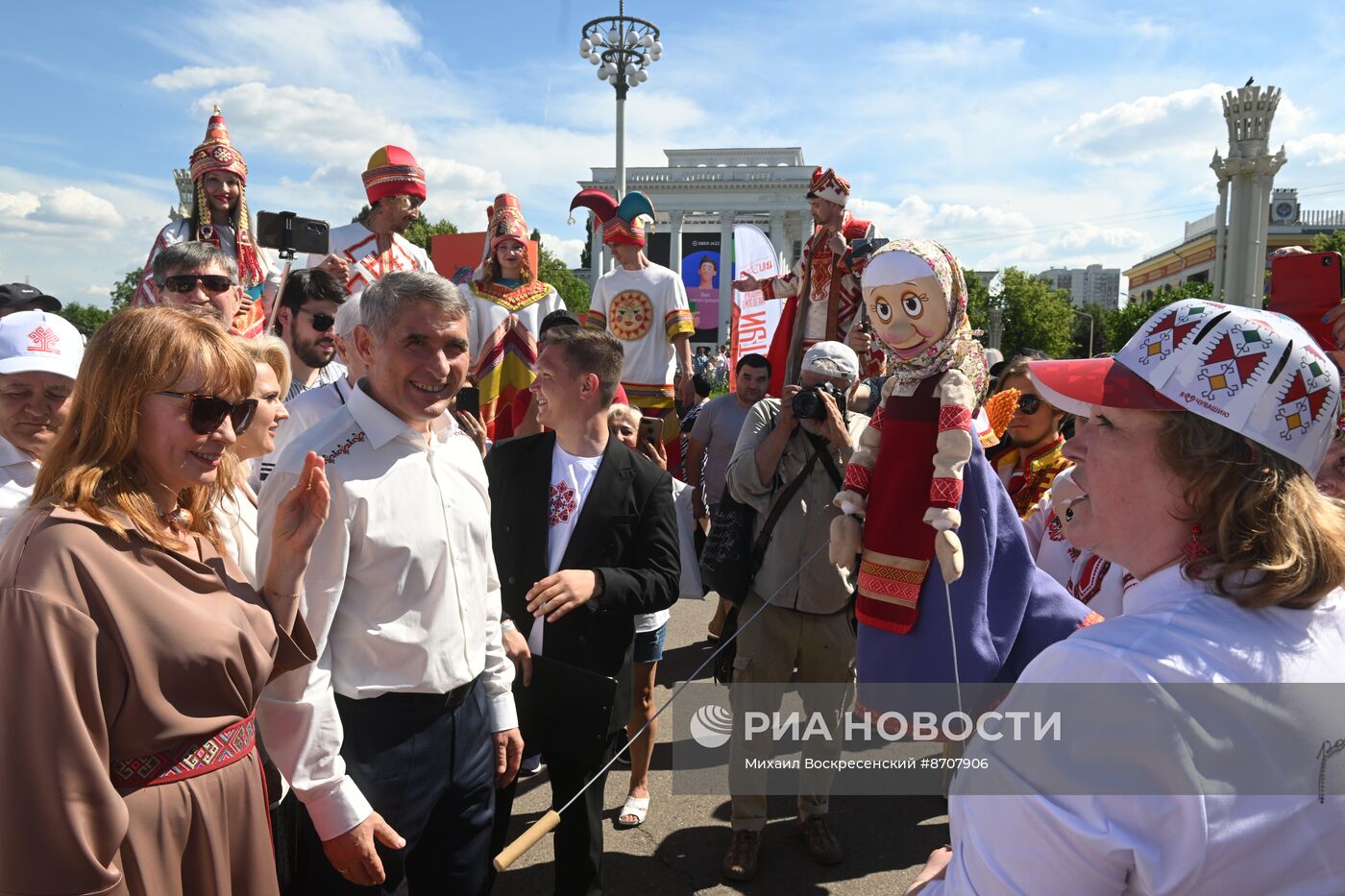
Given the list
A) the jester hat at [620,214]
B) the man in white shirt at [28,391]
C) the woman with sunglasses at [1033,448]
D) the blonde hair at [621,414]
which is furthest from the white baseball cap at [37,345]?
the jester hat at [620,214]

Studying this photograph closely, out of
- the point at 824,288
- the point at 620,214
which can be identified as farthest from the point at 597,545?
the point at 620,214

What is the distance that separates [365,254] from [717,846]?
3906 mm

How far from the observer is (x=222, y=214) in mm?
5297

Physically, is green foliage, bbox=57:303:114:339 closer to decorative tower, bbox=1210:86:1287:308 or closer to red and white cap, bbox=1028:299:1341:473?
red and white cap, bbox=1028:299:1341:473

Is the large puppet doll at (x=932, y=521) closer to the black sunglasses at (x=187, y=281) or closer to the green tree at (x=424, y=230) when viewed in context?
the black sunglasses at (x=187, y=281)

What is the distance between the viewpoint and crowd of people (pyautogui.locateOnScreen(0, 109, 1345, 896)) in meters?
1.27

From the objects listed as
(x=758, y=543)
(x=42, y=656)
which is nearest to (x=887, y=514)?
(x=758, y=543)

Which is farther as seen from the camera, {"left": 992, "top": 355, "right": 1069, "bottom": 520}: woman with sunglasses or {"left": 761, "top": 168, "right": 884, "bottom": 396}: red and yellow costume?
{"left": 761, "top": 168, "right": 884, "bottom": 396}: red and yellow costume

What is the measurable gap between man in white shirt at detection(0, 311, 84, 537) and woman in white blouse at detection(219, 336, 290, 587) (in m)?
0.54

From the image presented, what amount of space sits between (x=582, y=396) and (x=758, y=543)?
1.11 m

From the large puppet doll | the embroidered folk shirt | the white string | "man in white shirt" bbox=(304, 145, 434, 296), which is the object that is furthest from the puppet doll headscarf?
"man in white shirt" bbox=(304, 145, 434, 296)

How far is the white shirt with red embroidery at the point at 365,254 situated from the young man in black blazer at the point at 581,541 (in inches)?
89.2

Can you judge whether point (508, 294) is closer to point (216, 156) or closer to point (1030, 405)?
point (216, 156)

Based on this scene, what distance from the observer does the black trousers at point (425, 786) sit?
2398mm
